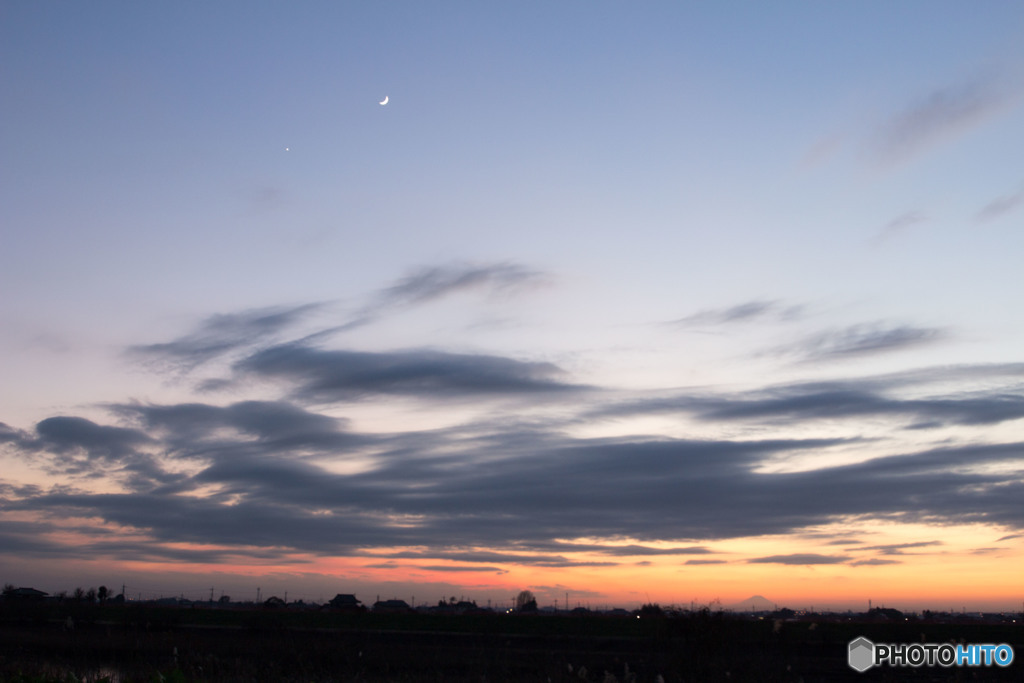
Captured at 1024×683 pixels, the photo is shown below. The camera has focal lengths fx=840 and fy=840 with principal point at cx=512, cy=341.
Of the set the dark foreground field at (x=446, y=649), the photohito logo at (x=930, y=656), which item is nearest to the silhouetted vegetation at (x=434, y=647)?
the dark foreground field at (x=446, y=649)

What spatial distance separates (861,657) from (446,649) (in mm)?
25686

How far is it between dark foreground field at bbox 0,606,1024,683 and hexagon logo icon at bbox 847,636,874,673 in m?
0.95

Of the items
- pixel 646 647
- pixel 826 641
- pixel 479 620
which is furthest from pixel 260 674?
pixel 479 620

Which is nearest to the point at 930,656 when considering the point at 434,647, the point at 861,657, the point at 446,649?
the point at 861,657

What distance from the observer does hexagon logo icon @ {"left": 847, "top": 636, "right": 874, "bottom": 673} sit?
4784cm

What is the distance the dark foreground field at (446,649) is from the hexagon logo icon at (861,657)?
95 centimetres

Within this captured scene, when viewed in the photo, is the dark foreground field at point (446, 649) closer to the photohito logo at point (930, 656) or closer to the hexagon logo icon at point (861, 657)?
the photohito logo at point (930, 656)

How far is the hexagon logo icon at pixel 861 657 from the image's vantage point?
4784 cm

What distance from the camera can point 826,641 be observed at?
6350 centimetres

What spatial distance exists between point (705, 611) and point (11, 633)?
53.0m

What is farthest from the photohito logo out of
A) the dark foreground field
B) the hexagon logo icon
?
the dark foreground field

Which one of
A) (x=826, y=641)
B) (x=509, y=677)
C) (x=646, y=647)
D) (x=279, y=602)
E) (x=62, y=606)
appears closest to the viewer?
(x=509, y=677)

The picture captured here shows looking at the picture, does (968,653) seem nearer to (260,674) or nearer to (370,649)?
(370,649)

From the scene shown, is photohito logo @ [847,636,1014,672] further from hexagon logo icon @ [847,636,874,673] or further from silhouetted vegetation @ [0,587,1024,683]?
silhouetted vegetation @ [0,587,1024,683]
